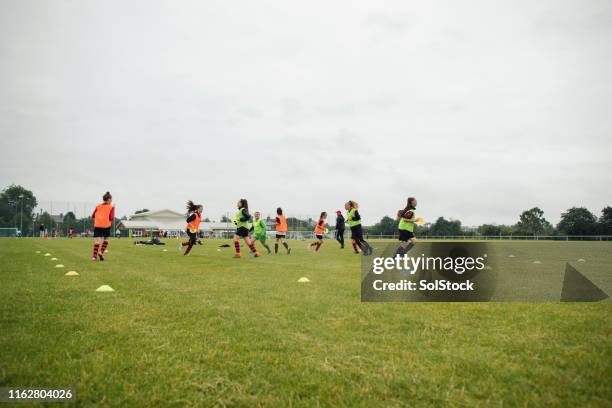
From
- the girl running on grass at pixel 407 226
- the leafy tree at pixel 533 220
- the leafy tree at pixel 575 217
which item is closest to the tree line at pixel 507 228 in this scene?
the leafy tree at pixel 575 217

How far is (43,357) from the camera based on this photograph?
10.7ft

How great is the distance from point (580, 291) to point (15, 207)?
5498 inches

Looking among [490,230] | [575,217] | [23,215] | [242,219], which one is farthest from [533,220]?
[23,215]

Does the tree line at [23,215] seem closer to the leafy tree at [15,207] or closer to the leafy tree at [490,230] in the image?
the leafy tree at [15,207]

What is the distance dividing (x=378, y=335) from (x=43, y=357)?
2995 mm

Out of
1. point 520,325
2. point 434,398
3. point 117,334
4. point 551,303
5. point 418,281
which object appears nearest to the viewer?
point 434,398

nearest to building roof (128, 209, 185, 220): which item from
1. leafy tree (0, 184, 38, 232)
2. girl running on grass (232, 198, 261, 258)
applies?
leafy tree (0, 184, 38, 232)

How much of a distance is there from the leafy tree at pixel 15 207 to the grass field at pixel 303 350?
392 ft

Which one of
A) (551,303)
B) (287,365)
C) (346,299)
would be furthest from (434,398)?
(551,303)

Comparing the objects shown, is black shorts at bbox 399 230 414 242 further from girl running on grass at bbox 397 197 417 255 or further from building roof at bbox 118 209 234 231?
building roof at bbox 118 209 234 231

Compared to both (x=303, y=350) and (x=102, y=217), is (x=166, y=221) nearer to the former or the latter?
(x=102, y=217)

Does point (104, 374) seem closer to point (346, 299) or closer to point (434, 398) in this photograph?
point (434, 398)

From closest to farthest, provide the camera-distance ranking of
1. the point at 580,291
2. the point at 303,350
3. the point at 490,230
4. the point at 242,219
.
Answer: the point at 303,350
the point at 580,291
the point at 242,219
the point at 490,230

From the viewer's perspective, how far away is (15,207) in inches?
4528
